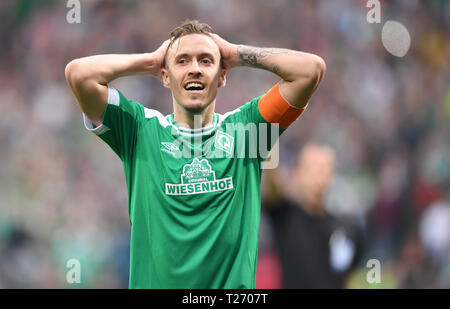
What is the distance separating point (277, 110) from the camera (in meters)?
3.05

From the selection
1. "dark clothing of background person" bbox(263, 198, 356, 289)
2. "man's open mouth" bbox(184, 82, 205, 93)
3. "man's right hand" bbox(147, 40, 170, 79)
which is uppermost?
"man's right hand" bbox(147, 40, 170, 79)

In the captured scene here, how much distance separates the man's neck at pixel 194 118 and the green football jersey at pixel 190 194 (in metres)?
0.04

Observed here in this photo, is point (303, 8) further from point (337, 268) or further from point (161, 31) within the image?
point (337, 268)

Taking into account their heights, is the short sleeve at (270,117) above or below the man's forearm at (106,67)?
below

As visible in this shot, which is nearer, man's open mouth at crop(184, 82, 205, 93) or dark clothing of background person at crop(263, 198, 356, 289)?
man's open mouth at crop(184, 82, 205, 93)

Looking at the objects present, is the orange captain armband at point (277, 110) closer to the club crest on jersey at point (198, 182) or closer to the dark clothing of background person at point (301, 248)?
the club crest on jersey at point (198, 182)

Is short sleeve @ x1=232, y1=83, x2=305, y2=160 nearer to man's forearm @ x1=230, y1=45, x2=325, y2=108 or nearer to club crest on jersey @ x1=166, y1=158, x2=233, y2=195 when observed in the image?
man's forearm @ x1=230, y1=45, x2=325, y2=108

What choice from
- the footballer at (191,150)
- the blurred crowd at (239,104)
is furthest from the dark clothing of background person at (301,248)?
the footballer at (191,150)

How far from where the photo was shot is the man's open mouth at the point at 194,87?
3055 millimetres

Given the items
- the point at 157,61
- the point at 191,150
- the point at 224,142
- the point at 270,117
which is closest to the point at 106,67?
the point at 157,61

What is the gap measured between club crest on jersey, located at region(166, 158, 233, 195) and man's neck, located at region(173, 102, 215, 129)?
253 mm

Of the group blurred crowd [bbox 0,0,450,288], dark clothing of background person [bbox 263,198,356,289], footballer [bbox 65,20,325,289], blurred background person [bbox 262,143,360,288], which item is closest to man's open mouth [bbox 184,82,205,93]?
footballer [bbox 65,20,325,289]

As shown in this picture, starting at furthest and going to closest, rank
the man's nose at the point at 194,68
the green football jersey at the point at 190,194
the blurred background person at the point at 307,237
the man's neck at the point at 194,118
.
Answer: the blurred background person at the point at 307,237, the man's neck at the point at 194,118, the man's nose at the point at 194,68, the green football jersey at the point at 190,194

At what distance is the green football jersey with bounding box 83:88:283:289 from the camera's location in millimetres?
2920
